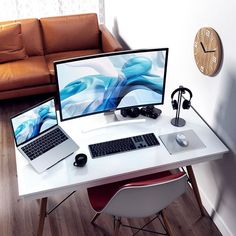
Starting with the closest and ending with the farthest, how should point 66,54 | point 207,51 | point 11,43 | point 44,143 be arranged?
point 44,143, point 207,51, point 11,43, point 66,54

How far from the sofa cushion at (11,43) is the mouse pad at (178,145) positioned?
2.12 metres

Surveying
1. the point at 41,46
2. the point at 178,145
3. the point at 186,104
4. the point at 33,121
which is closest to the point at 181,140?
the point at 178,145

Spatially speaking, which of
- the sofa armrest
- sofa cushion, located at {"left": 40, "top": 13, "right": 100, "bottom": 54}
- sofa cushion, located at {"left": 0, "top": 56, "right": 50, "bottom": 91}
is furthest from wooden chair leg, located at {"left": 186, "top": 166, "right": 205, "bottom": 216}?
sofa cushion, located at {"left": 40, "top": 13, "right": 100, "bottom": 54}

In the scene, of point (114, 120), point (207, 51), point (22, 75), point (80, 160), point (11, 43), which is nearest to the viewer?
point (80, 160)

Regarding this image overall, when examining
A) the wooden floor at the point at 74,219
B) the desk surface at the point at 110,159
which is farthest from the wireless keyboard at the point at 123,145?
the wooden floor at the point at 74,219

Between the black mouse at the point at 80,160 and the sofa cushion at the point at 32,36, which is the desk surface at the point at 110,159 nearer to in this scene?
the black mouse at the point at 80,160

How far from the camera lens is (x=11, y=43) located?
338cm

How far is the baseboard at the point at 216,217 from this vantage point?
2130 mm

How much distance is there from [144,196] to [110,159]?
34 centimetres

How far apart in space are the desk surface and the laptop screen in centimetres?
12

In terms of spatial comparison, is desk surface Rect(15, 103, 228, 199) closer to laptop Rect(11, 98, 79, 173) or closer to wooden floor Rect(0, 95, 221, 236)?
laptop Rect(11, 98, 79, 173)

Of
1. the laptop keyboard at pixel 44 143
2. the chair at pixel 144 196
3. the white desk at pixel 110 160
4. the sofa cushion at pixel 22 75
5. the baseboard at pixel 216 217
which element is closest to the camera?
the chair at pixel 144 196

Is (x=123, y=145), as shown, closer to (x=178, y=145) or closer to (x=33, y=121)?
(x=178, y=145)

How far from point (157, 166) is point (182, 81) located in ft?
2.66
